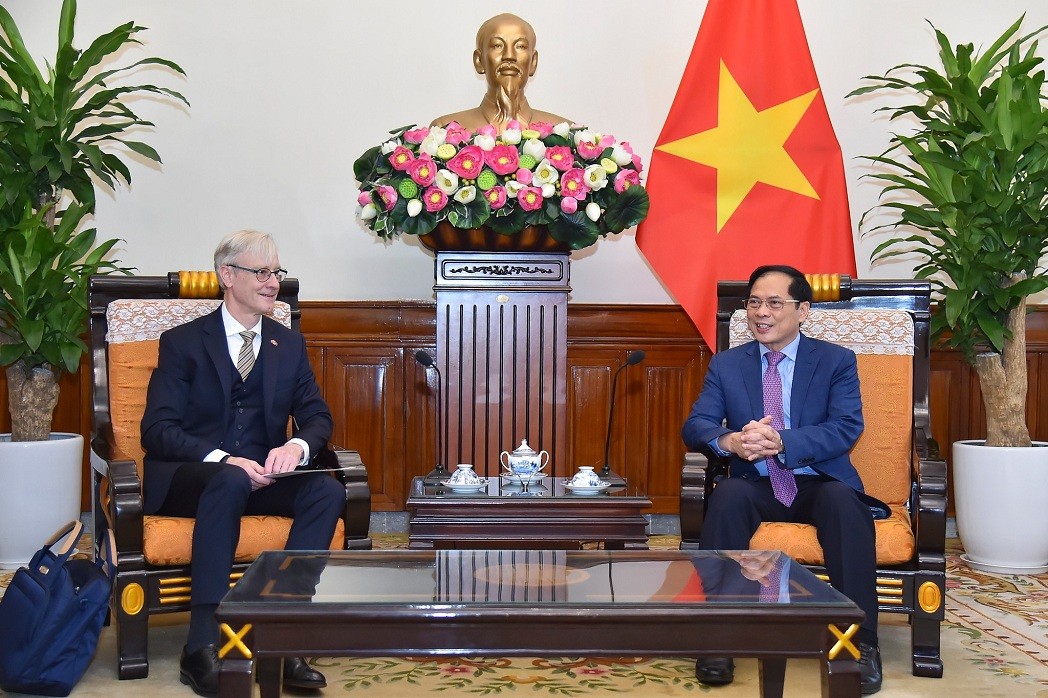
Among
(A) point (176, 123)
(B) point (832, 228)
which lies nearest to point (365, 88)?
(A) point (176, 123)

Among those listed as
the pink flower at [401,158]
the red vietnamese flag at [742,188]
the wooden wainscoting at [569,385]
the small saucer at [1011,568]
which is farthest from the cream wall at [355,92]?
the pink flower at [401,158]

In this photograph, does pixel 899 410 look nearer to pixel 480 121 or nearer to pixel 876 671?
pixel 876 671

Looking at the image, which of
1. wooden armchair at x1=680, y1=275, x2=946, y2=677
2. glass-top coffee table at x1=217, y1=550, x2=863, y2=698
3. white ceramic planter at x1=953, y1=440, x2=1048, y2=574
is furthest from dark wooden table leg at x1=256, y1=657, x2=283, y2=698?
white ceramic planter at x1=953, y1=440, x2=1048, y2=574

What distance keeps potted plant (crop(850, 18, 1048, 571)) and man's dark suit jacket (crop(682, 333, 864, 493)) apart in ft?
3.97

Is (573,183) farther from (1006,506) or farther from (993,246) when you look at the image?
(1006,506)

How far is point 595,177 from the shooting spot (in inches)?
135

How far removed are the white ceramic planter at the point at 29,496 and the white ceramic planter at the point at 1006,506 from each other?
334 centimetres

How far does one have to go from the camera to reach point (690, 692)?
266 centimetres

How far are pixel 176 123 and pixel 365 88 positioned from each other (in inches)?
33.7

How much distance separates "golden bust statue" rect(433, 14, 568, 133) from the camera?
4125 millimetres

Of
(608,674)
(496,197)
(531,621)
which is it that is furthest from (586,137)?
(531,621)

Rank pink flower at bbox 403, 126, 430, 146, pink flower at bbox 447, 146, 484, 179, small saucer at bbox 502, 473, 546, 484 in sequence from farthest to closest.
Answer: pink flower at bbox 403, 126, 430, 146
pink flower at bbox 447, 146, 484, 179
small saucer at bbox 502, 473, 546, 484

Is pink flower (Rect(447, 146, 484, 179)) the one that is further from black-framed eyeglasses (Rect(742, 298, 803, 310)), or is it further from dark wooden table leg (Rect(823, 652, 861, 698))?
dark wooden table leg (Rect(823, 652, 861, 698))

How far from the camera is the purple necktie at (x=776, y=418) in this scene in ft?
9.77
